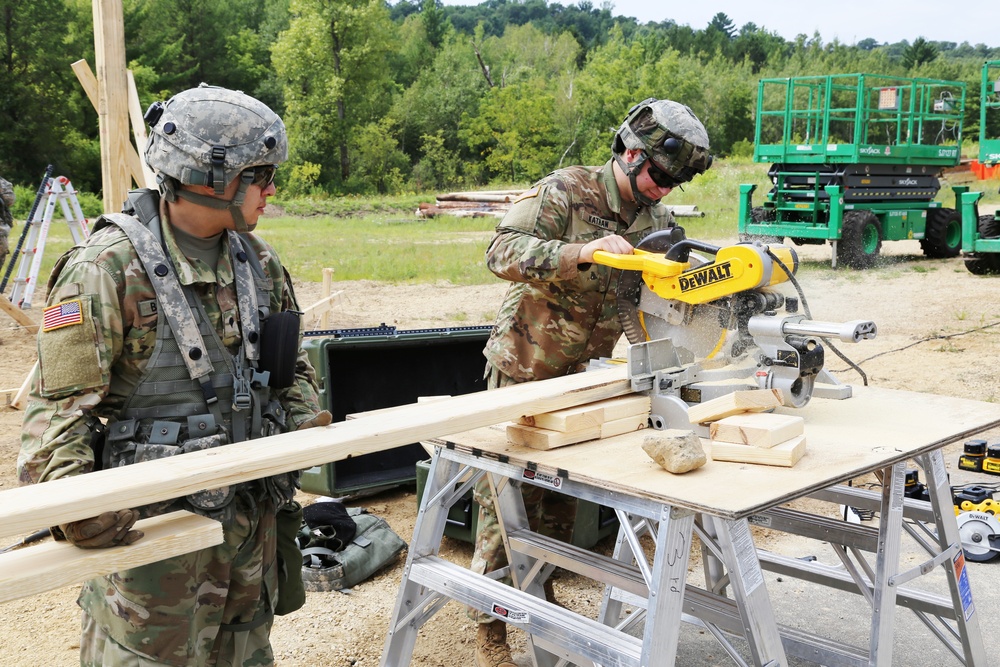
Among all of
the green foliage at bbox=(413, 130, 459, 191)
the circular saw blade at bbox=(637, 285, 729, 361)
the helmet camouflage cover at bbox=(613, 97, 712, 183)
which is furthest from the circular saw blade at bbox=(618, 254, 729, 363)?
the green foliage at bbox=(413, 130, 459, 191)

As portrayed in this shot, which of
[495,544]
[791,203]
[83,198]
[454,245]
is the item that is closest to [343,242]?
[454,245]

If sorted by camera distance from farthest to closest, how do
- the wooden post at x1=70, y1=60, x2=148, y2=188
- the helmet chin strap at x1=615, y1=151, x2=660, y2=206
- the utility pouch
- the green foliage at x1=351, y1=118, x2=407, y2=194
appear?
1. the green foliage at x1=351, y1=118, x2=407, y2=194
2. the wooden post at x1=70, y1=60, x2=148, y2=188
3. the helmet chin strap at x1=615, y1=151, x2=660, y2=206
4. the utility pouch

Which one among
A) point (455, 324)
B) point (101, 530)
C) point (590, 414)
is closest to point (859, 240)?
point (455, 324)

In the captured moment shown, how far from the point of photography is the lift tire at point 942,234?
15438mm

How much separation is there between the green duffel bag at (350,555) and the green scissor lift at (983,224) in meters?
11.1

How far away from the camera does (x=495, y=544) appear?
3.66 metres

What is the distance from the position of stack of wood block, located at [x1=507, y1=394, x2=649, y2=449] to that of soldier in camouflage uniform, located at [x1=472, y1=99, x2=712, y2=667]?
0.64 m

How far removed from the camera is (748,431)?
2668 millimetres

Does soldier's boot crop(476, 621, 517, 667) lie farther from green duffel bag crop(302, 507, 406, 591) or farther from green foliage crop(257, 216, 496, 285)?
green foliage crop(257, 216, 496, 285)

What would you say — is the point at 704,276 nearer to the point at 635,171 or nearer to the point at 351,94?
the point at 635,171

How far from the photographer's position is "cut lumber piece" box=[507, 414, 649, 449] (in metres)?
2.79

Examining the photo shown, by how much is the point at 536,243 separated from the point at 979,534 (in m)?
3.03

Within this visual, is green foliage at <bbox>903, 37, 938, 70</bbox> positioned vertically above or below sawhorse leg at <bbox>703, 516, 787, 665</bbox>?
above

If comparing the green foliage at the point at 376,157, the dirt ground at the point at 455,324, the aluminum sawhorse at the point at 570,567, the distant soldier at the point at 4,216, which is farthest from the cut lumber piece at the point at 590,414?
the green foliage at the point at 376,157
